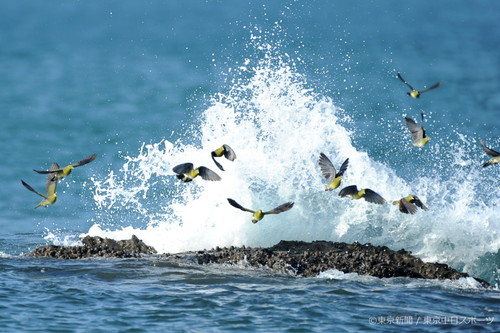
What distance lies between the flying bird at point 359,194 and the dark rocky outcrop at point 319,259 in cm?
66

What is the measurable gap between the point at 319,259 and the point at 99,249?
3083 millimetres

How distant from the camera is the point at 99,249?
40.1ft

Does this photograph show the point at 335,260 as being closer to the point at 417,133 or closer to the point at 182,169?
the point at 417,133

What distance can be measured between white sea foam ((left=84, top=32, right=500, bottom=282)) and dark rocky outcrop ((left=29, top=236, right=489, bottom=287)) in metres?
1.30

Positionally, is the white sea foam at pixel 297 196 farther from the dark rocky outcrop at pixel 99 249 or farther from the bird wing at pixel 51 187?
the bird wing at pixel 51 187

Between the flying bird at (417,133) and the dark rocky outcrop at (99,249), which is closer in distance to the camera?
the flying bird at (417,133)

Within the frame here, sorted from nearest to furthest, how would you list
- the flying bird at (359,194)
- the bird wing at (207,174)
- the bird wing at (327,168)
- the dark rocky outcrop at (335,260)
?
1. the bird wing at (207,174)
2. the dark rocky outcrop at (335,260)
3. the flying bird at (359,194)
4. the bird wing at (327,168)

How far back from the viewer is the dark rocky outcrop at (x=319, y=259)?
1102 centimetres

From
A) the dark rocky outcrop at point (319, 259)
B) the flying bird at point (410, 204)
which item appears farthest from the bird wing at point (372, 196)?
the dark rocky outcrop at point (319, 259)

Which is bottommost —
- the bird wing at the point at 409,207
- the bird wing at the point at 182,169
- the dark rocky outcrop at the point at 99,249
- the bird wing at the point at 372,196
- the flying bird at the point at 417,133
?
the dark rocky outcrop at the point at 99,249

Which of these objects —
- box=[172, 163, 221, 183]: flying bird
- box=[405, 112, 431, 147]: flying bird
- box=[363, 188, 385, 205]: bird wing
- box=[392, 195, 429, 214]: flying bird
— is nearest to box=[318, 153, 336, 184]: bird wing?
box=[363, 188, 385, 205]: bird wing

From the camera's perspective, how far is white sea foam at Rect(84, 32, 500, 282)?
42.6 ft

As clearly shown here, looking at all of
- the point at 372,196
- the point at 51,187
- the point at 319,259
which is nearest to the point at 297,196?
the point at 372,196

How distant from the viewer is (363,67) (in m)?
28.7
